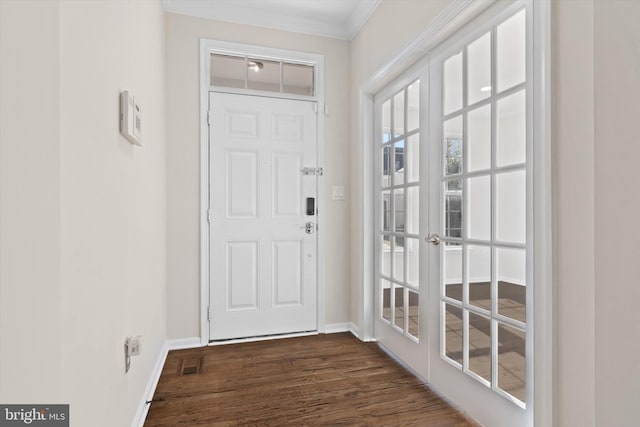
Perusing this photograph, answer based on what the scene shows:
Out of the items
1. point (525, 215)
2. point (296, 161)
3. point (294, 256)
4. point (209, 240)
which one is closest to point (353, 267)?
point (294, 256)

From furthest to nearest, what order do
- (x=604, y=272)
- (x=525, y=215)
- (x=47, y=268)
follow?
(x=525, y=215) → (x=604, y=272) → (x=47, y=268)

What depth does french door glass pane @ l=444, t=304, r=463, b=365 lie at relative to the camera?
181 cm

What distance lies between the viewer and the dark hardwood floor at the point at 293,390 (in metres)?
1.72

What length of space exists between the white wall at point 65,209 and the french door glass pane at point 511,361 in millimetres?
Result: 1606

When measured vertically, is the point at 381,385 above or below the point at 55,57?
below

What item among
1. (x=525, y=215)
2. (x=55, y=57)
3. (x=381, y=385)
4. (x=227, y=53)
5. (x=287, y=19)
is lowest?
(x=381, y=385)

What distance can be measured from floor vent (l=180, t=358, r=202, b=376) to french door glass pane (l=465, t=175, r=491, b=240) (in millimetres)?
1962

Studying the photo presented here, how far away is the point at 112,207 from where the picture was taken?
1.25m

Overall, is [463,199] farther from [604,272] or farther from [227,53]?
[227,53]

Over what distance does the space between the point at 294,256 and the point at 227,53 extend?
6.09ft

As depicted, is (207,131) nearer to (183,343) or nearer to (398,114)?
(398,114)

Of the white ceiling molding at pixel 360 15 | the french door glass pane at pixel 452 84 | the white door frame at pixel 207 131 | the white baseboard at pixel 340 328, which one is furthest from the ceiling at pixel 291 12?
the white baseboard at pixel 340 328

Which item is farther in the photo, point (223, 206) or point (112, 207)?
point (223, 206)

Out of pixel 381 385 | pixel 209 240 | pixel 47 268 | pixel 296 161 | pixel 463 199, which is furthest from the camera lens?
pixel 296 161
